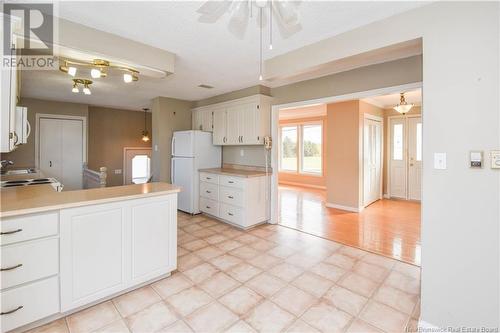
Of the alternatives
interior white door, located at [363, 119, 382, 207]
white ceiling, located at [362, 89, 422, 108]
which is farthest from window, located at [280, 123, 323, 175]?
white ceiling, located at [362, 89, 422, 108]

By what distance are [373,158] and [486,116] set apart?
4519 mm

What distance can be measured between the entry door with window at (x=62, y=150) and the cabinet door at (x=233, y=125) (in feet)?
13.1

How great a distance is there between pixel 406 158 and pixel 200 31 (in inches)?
239

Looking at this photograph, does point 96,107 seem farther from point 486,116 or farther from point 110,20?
point 486,116

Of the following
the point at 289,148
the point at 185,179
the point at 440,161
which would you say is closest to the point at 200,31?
the point at 440,161

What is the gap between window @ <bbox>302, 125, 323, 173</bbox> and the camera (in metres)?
8.23

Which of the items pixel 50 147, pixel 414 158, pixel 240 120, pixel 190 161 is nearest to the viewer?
pixel 240 120

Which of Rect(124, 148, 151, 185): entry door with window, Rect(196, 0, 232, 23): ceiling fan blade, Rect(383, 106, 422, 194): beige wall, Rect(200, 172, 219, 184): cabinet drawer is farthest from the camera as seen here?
Rect(124, 148, 151, 185): entry door with window

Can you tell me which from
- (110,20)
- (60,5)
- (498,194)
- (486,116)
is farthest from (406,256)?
(60,5)

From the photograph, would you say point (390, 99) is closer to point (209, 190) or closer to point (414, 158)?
point (414, 158)

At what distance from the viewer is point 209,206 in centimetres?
465

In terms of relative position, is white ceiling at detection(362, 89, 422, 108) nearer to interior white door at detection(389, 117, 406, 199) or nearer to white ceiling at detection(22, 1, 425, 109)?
interior white door at detection(389, 117, 406, 199)

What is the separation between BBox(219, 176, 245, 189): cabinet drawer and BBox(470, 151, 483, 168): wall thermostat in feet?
9.35

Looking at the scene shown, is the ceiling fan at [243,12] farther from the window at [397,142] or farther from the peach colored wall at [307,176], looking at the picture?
the peach colored wall at [307,176]
